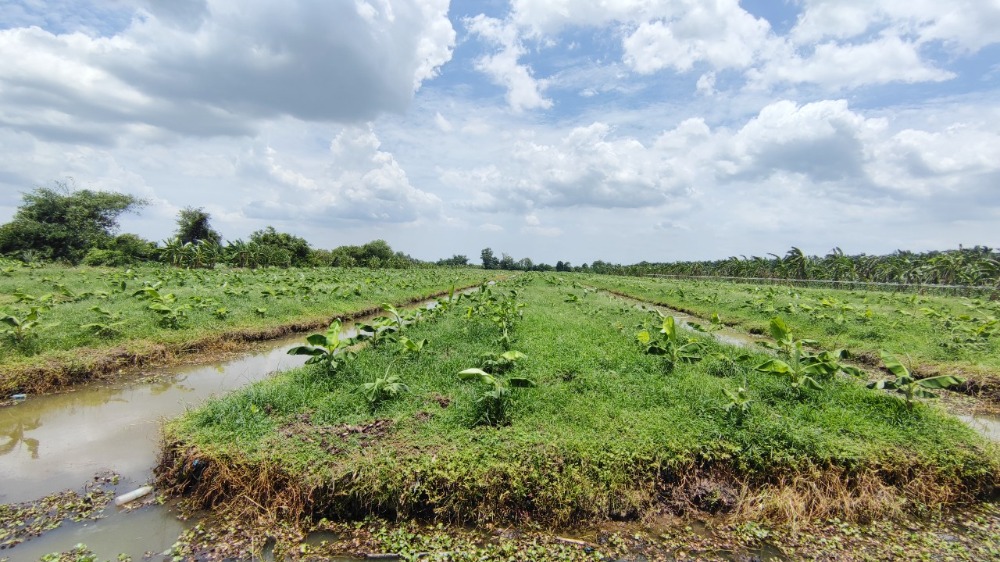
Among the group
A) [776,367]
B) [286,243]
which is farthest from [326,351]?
[286,243]

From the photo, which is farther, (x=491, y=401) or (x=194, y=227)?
(x=194, y=227)

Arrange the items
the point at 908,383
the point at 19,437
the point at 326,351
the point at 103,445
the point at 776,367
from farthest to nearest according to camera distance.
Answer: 1. the point at 326,351
2. the point at 776,367
3. the point at 19,437
4. the point at 103,445
5. the point at 908,383

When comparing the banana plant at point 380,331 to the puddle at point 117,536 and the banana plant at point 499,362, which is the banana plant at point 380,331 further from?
the puddle at point 117,536

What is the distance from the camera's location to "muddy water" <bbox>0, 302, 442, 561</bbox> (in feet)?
13.1

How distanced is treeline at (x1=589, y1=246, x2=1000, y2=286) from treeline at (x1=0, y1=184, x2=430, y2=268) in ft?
168

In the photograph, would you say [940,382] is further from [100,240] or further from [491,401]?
[100,240]

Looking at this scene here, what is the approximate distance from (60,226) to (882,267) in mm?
71694

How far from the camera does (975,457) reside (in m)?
4.87

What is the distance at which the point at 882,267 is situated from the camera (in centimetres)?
4241

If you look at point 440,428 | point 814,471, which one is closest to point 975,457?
point 814,471

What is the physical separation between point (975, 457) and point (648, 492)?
3677 millimetres

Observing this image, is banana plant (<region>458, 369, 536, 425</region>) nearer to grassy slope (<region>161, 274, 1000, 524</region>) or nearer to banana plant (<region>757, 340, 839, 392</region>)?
grassy slope (<region>161, 274, 1000, 524</region>)

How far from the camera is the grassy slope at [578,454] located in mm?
4340

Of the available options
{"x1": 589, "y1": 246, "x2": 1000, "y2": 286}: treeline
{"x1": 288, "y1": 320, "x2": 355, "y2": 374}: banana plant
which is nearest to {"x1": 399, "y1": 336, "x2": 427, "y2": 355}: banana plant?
{"x1": 288, "y1": 320, "x2": 355, "y2": 374}: banana plant
